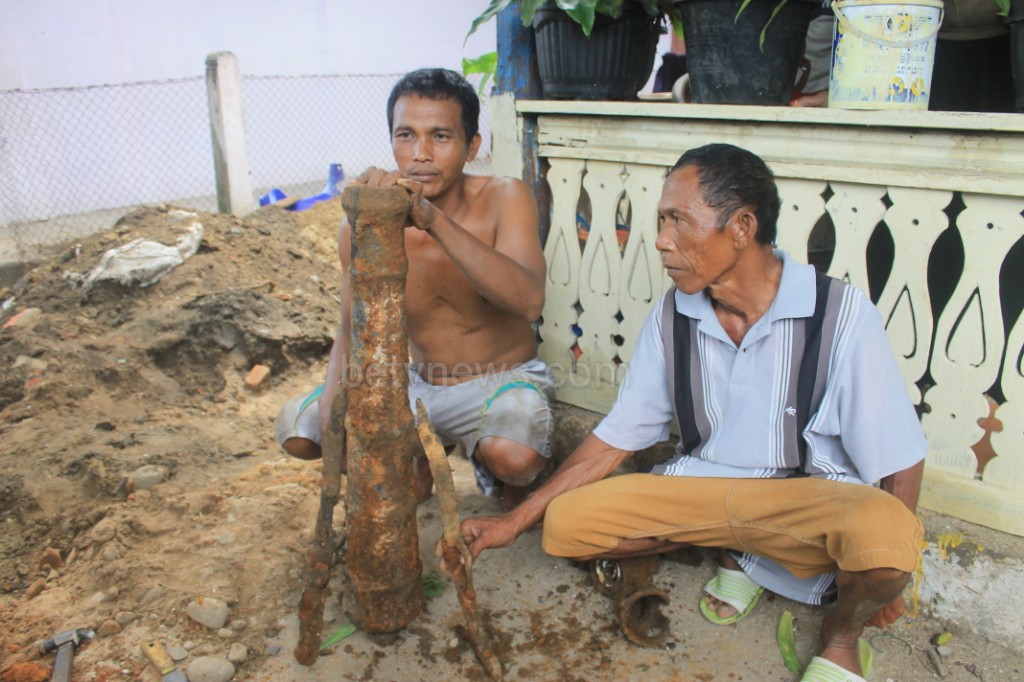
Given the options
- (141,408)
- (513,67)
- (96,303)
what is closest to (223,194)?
(96,303)

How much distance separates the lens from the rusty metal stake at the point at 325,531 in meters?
2.25

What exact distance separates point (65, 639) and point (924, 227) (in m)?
2.77

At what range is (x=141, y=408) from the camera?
13.6ft

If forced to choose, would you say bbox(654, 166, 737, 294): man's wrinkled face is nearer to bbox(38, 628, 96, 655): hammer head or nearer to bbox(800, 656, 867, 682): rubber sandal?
bbox(800, 656, 867, 682): rubber sandal

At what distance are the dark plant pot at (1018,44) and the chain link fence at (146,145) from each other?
354cm

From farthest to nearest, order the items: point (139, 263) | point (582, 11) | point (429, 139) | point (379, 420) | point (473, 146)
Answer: point (139, 263) → point (473, 146) → point (582, 11) → point (429, 139) → point (379, 420)

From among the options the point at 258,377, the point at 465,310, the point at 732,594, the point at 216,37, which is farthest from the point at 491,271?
the point at 216,37

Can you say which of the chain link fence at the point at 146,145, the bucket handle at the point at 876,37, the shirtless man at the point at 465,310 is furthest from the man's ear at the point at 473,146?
the chain link fence at the point at 146,145

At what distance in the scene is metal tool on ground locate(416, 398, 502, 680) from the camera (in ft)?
7.02

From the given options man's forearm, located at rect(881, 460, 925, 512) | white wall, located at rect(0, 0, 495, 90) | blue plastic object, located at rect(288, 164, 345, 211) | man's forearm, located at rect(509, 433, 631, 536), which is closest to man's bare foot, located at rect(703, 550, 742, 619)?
man's forearm, located at rect(509, 433, 631, 536)

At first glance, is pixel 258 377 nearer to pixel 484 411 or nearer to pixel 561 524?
pixel 484 411

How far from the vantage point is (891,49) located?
2.42 meters

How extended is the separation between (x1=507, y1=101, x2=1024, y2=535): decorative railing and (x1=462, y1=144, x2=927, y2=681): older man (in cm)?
35

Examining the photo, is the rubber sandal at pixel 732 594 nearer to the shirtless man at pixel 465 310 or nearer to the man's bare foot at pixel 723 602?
the man's bare foot at pixel 723 602
